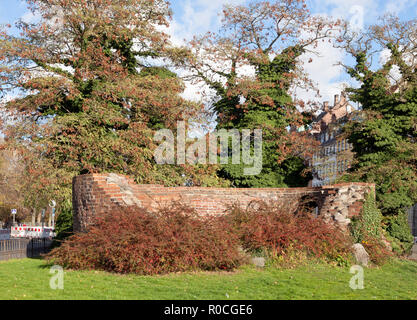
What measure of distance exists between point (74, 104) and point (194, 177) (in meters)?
6.02

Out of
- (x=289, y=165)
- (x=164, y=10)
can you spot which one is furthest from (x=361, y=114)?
(x=164, y=10)

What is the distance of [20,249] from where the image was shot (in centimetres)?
1912

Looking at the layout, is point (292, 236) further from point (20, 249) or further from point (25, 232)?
point (25, 232)

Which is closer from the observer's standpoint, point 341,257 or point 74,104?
point 341,257

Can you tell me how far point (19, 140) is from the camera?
1906cm

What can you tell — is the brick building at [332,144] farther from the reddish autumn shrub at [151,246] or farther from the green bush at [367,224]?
the reddish autumn shrub at [151,246]

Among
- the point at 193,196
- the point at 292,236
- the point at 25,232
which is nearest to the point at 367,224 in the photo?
the point at 292,236

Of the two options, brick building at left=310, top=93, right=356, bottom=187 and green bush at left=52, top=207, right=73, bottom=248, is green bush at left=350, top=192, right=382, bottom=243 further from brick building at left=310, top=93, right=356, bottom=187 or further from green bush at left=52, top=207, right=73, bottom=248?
green bush at left=52, top=207, right=73, bottom=248

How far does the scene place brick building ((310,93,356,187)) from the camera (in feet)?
78.7

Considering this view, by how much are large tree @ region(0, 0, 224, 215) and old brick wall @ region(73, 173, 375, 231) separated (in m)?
4.44

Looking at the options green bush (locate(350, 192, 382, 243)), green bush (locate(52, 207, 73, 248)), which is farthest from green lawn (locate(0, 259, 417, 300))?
green bush (locate(52, 207, 73, 248))

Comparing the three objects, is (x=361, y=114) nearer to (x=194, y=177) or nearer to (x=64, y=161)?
(x=194, y=177)

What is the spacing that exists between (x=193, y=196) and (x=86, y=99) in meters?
7.17

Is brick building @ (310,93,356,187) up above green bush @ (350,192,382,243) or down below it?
above
